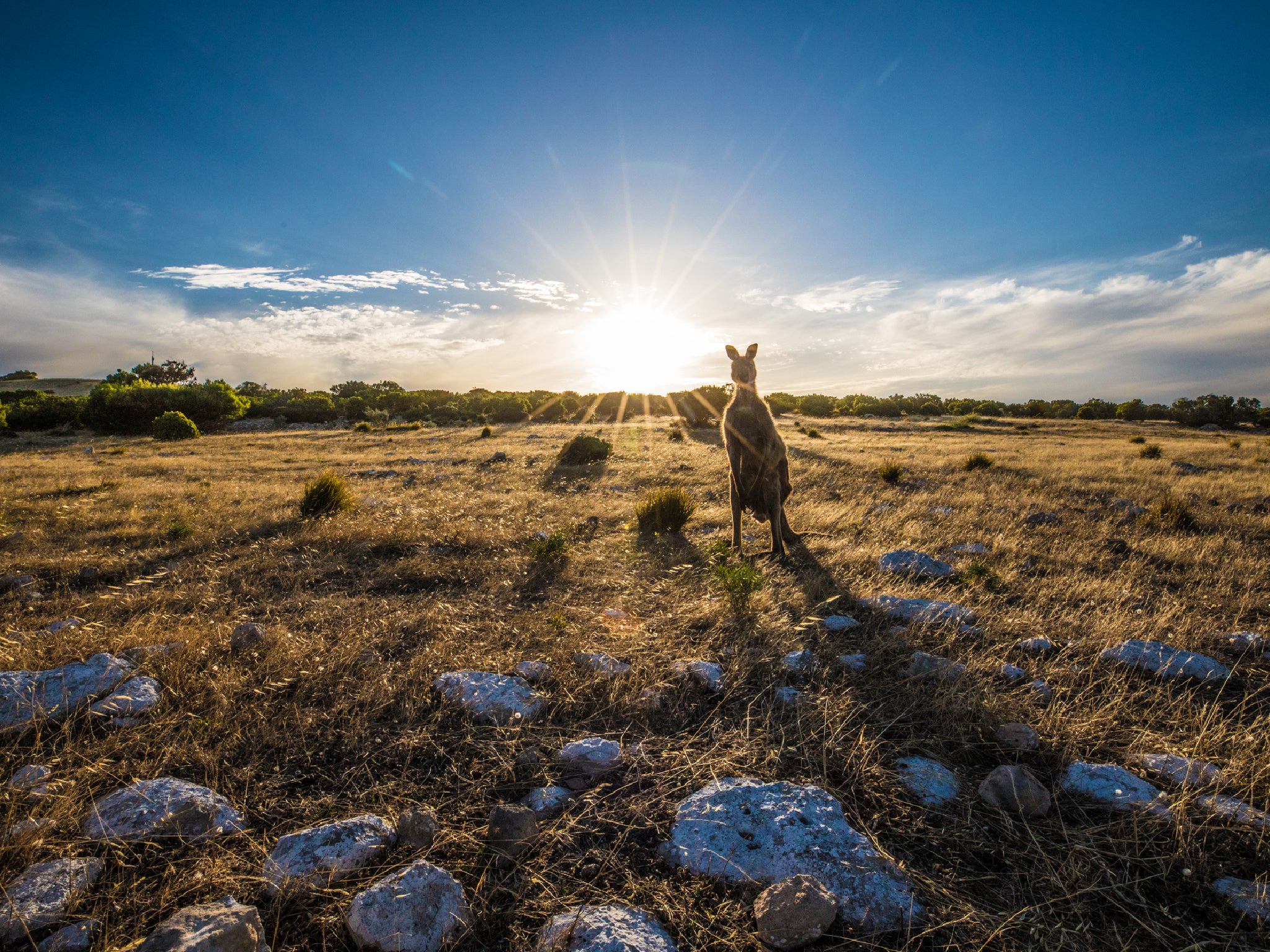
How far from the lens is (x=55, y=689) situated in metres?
2.86

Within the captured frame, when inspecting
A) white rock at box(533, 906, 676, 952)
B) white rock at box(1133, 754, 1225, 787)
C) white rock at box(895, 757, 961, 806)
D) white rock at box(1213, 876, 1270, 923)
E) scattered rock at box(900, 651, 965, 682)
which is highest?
scattered rock at box(900, 651, 965, 682)

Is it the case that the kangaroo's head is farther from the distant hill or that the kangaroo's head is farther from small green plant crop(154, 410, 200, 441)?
the distant hill

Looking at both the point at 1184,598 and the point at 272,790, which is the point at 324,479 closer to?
the point at 272,790

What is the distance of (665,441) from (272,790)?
61.6ft

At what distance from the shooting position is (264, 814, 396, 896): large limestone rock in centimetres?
187

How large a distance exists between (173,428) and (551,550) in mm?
26184

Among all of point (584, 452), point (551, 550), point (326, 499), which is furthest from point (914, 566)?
point (584, 452)

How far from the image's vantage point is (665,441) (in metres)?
20.7

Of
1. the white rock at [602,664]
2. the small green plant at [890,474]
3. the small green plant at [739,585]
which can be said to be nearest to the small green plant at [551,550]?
the small green plant at [739,585]

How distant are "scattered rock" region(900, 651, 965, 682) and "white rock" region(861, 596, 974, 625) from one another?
0.59 m

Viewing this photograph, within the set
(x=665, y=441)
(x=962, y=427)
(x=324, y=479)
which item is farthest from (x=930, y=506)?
(x=962, y=427)

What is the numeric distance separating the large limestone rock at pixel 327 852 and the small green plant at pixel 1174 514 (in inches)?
370

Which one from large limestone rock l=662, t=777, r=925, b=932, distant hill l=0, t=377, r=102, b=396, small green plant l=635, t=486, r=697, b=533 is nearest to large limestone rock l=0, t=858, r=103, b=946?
large limestone rock l=662, t=777, r=925, b=932

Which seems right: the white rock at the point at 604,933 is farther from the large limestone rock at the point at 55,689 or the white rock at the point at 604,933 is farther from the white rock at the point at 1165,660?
the white rock at the point at 1165,660
